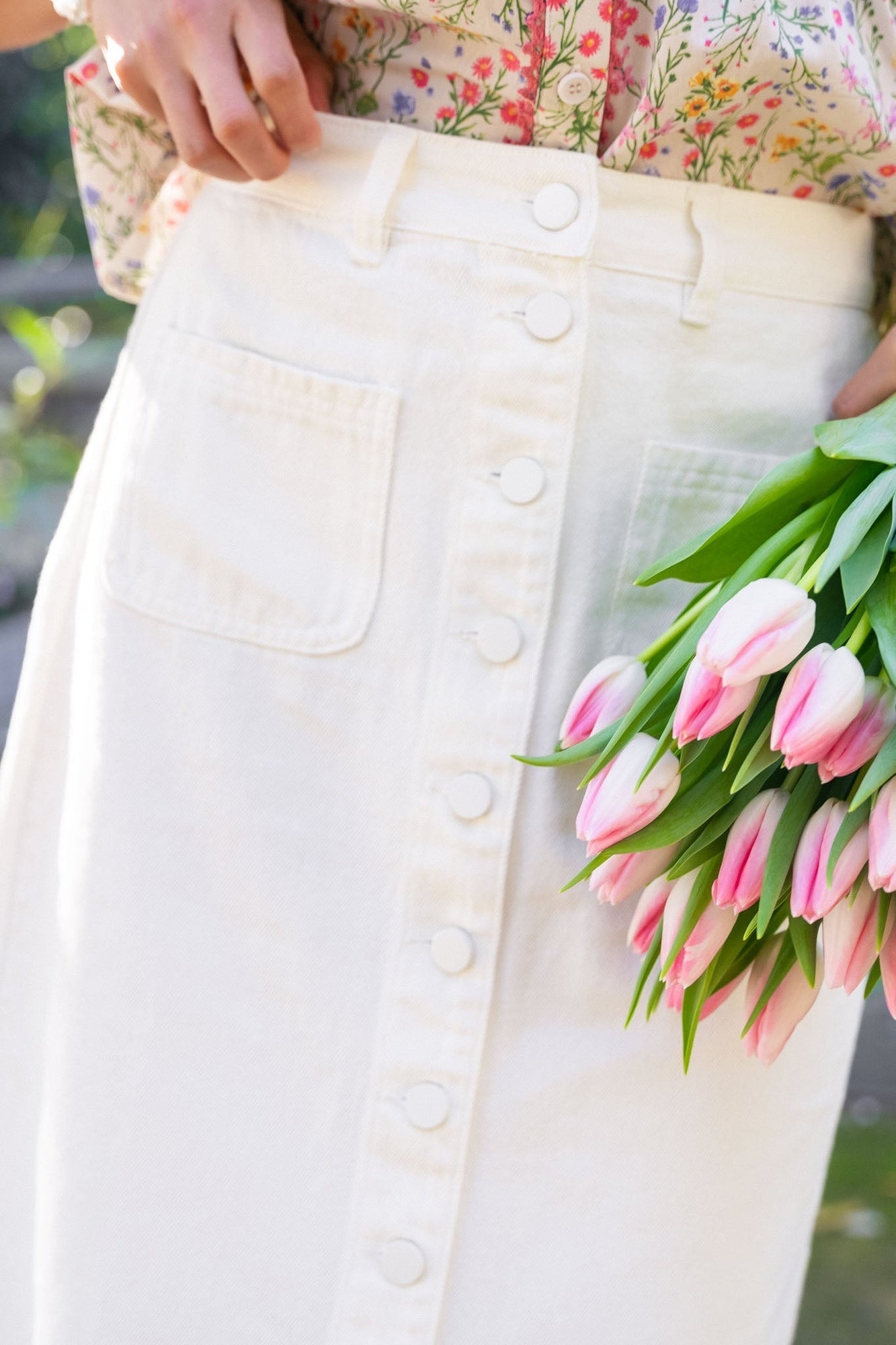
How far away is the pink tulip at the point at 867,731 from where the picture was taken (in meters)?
0.59

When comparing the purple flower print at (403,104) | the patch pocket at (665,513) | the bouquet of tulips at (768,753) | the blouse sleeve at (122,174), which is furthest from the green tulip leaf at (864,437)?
the blouse sleeve at (122,174)

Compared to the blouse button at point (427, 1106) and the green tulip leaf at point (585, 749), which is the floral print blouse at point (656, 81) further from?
the blouse button at point (427, 1106)

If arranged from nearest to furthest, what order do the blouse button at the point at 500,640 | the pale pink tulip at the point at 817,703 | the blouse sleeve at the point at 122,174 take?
1. the pale pink tulip at the point at 817,703
2. the blouse button at the point at 500,640
3. the blouse sleeve at the point at 122,174

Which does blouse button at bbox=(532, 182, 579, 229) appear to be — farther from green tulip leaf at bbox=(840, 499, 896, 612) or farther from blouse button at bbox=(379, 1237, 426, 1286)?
blouse button at bbox=(379, 1237, 426, 1286)

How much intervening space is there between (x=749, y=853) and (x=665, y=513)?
0.76 ft

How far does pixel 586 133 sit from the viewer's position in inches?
31.0

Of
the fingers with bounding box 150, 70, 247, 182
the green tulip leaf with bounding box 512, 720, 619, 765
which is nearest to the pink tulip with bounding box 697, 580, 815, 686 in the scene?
the green tulip leaf with bounding box 512, 720, 619, 765

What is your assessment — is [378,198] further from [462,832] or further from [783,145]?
[462,832]

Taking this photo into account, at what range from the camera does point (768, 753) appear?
0.64 m

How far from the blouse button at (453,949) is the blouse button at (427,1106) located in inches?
2.9

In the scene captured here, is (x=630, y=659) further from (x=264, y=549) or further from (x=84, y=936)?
(x=84, y=936)

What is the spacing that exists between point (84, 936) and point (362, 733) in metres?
0.23

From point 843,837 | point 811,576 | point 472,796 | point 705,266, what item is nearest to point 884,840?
point 843,837

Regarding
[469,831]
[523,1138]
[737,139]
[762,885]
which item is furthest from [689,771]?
[737,139]
